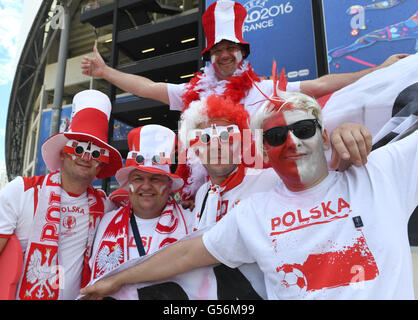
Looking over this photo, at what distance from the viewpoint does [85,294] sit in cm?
132

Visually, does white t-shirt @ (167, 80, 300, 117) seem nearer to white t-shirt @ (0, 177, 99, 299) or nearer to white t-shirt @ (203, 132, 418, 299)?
white t-shirt @ (203, 132, 418, 299)

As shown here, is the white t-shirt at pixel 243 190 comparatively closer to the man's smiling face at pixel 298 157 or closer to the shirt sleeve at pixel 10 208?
the man's smiling face at pixel 298 157

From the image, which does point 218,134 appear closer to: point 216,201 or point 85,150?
point 216,201

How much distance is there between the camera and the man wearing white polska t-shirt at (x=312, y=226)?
99cm

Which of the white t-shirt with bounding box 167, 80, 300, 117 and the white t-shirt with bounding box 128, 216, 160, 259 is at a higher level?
the white t-shirt with bounding box 167, 80, 300, 117

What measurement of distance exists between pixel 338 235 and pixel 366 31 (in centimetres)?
353

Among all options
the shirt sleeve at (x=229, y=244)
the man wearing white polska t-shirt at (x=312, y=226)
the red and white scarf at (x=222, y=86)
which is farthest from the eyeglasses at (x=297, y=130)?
the red and white scarf at (x=222, y=86)

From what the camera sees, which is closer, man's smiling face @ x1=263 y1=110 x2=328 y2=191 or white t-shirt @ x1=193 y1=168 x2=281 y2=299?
man's smiling face @ x1=263 y1=110 x2=328 y2=191

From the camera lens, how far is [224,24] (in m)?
2.20

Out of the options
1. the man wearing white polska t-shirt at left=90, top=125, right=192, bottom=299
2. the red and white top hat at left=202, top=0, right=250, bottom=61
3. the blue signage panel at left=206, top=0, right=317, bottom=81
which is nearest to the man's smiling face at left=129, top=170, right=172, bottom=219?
the man wearing white polska t-shirt at left=90, top=125, right=192, bottom=299

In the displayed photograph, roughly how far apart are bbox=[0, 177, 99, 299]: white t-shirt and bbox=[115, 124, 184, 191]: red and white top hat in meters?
0.35

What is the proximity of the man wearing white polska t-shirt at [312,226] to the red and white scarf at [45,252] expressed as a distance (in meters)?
0.55

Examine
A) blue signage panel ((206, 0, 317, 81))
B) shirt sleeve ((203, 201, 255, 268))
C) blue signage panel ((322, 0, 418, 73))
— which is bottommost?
shirt sleeve ((203, 201, 255, 268))

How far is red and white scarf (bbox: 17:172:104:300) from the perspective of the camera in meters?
1.63
